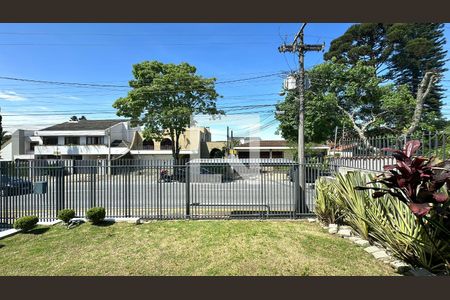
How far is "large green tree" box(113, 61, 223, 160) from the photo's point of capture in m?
23.4

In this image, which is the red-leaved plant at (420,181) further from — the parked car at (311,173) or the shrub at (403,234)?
→ the parked car at (311,173)

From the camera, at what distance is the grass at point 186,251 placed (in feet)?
16.8

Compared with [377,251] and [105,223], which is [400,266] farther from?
[105,223]

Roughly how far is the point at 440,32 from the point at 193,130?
33003mm

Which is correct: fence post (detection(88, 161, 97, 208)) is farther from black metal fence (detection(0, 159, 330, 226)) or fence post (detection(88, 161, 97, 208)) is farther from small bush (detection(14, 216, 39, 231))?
small bush (detection(14, 216, 39, 231))

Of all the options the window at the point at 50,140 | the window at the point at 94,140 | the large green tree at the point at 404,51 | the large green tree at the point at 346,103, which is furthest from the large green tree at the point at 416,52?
the window at the point at 50,140

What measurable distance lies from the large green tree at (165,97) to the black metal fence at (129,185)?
45.1 feet

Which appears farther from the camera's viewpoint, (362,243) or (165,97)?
(165,97)

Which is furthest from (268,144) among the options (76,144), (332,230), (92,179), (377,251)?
(377,251)

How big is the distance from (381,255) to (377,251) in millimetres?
240

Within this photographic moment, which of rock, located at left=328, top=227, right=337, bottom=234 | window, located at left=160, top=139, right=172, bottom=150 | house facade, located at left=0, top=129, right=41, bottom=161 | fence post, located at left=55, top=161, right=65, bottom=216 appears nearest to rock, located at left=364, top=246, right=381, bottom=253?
rock, located at left=328, top=227, right=337, bottom=234

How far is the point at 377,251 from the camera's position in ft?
18.8

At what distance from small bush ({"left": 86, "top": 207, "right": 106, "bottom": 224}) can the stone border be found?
6.69 m

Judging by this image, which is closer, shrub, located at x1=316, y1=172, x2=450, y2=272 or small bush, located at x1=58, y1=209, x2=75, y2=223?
shrub, located at x1=316, y1=172, x2=450, y2=272
